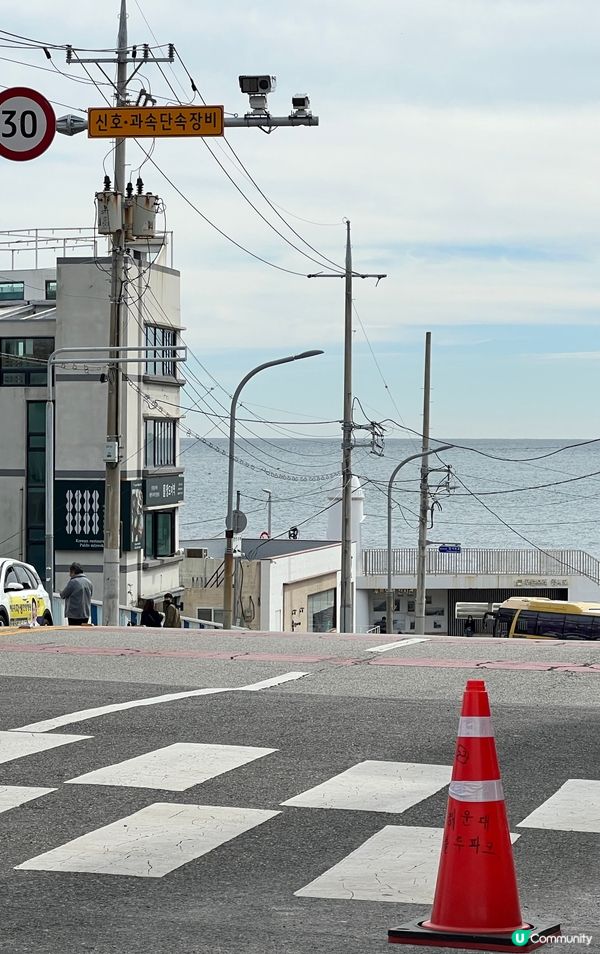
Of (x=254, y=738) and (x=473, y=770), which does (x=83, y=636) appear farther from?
(x=473, y=770)

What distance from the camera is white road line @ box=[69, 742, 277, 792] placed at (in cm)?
873

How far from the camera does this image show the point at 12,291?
6794cm

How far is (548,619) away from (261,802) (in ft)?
105

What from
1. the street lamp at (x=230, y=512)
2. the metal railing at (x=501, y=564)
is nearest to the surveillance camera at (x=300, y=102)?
the street lamp at (x=230, y=512)

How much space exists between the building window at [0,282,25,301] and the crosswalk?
59568 mm

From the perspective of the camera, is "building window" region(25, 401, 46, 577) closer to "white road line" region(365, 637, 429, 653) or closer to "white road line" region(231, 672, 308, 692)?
"white road line" region(365, 637, 429, 653)

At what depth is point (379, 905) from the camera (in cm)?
623

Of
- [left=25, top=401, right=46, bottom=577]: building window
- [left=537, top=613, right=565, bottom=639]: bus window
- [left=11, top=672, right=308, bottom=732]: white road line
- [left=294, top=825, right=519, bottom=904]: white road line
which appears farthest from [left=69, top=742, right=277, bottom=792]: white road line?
[left=25, top=401, right=46, bottom=577]: building window

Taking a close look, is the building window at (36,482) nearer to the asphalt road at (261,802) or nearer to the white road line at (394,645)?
the white road line at (394,645)

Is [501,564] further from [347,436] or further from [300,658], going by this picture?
[300,658]

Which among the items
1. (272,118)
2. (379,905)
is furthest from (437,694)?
(272,118)

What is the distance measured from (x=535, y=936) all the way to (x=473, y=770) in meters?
0.72

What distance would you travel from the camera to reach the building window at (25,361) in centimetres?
5256

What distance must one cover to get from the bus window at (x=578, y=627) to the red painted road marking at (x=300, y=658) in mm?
22666
